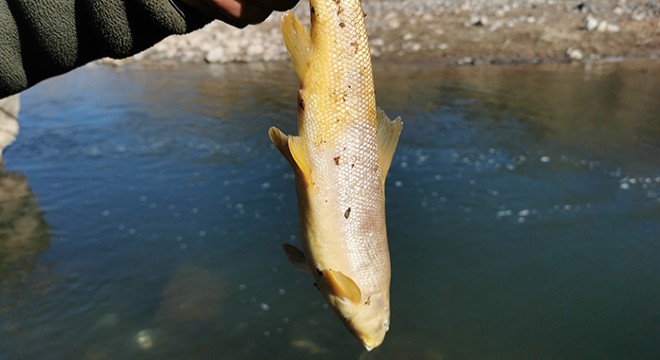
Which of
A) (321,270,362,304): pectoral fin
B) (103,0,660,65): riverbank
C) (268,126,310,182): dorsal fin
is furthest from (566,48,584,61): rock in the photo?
(268,126,310,182): dorsal fin

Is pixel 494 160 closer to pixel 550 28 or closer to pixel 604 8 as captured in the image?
pixel 550 28

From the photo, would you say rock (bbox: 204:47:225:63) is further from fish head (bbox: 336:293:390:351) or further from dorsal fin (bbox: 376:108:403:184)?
dorsal fin (bbox: 376:108:403:184)

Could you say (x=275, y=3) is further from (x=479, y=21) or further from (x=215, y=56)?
(x=215, y=56)

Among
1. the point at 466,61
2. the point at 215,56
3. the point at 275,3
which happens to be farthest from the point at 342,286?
the point at 215,56

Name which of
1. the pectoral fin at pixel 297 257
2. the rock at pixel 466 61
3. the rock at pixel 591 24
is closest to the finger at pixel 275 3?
the pectoral fin at pixel 297 257

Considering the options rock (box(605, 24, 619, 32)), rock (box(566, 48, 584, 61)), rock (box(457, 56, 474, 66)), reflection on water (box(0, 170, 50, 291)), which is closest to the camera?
reflection on water (box(0, 170, 50, 291))

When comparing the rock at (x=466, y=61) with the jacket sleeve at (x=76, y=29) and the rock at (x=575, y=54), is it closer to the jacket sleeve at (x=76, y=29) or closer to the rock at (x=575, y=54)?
the rock at (x=575, y=54)
